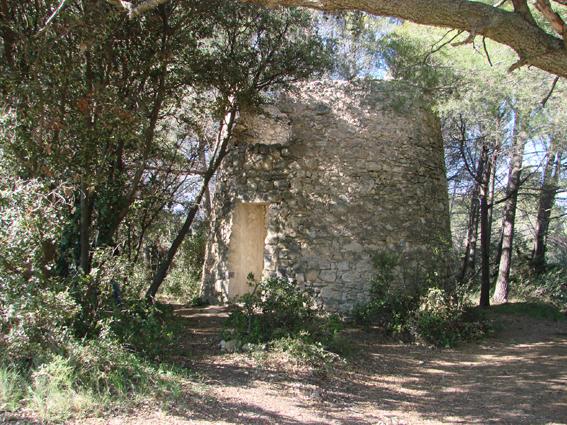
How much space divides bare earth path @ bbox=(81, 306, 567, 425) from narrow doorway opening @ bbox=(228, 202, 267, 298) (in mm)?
1455

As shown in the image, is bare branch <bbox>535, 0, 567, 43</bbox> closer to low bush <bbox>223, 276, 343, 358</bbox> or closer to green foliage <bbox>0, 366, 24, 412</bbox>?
low bush <bbox>223, 276, 343, 358</bbox>

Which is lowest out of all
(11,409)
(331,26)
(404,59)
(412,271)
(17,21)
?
(11,409)

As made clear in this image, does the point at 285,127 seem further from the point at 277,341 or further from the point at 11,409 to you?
the point at 11,409

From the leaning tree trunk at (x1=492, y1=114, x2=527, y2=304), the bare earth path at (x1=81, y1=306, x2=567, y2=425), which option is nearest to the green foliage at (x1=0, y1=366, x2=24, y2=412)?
the bare earth path at (x1=81, y1=306, x2=567, y2=425)

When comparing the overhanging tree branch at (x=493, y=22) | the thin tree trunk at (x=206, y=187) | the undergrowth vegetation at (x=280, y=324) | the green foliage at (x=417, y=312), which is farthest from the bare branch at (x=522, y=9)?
the thin tree trunk at (x=206, y=187)

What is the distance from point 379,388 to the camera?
18.3ft

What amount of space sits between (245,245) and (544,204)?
737cm

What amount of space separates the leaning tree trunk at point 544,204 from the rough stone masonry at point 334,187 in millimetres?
3316

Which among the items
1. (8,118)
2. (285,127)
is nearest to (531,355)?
(285,127)

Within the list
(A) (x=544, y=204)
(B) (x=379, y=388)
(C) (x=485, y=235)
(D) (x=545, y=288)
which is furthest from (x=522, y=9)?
(A) (x=544, y=204)

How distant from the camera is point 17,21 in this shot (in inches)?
220

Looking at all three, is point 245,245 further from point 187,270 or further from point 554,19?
point 554,19

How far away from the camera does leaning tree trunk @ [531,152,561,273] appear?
10802mm

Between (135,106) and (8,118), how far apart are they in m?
1.76
